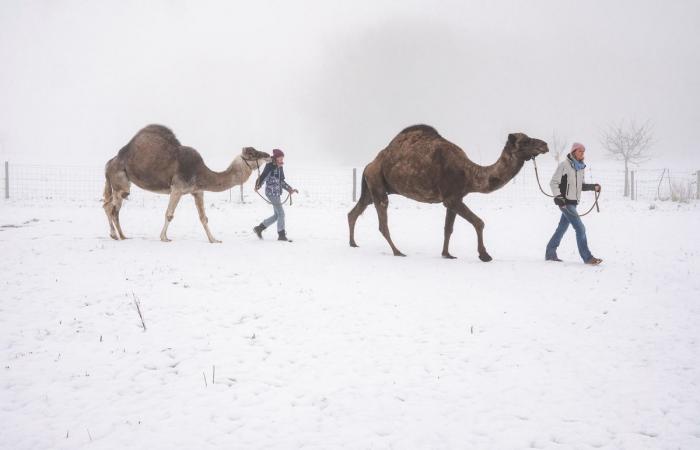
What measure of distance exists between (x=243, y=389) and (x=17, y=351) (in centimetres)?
238

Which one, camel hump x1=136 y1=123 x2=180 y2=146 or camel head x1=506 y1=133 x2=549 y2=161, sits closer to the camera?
camel head x1=506 y1=133 x2=549 y2=161

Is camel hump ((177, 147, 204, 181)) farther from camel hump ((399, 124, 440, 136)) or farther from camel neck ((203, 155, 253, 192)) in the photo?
camel hump ((399, 124, 440, 136))

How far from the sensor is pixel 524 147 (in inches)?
336

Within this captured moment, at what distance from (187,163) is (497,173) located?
646 cm

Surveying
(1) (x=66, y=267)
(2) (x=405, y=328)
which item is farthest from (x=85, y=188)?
(2) (x=405, y=328)

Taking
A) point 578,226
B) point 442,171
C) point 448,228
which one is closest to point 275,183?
point 442,171

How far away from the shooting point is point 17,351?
462 centimetres

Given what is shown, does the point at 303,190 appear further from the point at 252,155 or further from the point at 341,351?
the point at 341,351

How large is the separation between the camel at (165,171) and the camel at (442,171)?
295 centimetres

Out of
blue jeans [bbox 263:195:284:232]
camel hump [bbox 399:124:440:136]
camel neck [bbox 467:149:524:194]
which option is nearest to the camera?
camel neck [bbox 467:149:524:194]

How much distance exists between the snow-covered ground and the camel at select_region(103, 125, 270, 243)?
67.6 inches

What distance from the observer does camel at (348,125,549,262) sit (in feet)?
28.4

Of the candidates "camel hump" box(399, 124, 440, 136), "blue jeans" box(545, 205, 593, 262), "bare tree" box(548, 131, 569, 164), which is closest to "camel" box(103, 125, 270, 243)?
"camel hump" box(399, 124, 440, 136)

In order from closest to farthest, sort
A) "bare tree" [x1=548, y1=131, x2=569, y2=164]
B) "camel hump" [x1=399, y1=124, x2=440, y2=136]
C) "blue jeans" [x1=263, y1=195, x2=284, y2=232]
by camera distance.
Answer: "camel hump" [x1=399, y1=124, x2=440, y2=136], "blue jeans" [x1=263, y1=195, x2=284, y2=232], "bare tree" [x1=548, y1=131, x2=569, y2=164]
